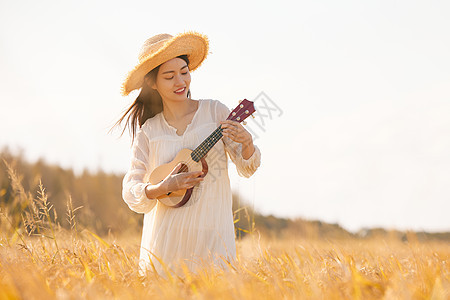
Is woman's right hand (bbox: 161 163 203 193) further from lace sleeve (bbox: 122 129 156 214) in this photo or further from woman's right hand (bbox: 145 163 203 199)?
lace sleeve (bbox: 122 129 156 214)

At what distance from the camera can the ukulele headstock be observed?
3338 mm

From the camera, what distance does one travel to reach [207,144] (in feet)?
10.8

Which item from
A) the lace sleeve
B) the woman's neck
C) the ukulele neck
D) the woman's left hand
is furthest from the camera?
the woman's neck

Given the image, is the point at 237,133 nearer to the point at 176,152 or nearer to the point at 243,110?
the point at 243,110

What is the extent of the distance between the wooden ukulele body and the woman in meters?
0.05

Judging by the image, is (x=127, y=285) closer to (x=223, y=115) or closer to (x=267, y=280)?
(x=267, y=280)

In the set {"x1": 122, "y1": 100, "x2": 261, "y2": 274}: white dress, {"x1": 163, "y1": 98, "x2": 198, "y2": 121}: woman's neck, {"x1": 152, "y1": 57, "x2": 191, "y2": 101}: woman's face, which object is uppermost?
{"x1": 152, "y1": 57, "x2": 191, "y2": 101}: woman's face

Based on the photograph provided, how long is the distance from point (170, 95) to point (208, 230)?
3.29 ft

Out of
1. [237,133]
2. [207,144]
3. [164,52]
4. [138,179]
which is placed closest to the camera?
[237,133]

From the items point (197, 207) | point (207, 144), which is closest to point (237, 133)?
point (207, 144)

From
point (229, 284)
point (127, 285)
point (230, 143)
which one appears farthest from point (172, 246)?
point (229, 284)

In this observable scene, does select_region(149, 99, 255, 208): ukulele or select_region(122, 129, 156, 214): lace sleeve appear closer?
select_region(149, 99, 255, 208): ukulele

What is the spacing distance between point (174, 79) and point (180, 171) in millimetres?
672

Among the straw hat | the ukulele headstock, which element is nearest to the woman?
the straw hat
